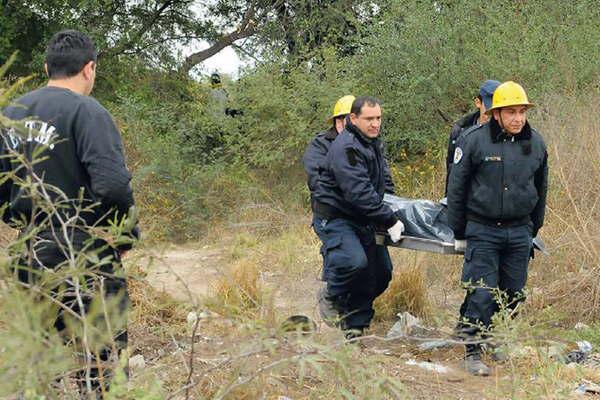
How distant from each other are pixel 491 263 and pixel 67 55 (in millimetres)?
3012

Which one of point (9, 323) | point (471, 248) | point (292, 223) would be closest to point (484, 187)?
point (471, 248)

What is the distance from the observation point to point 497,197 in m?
5.26

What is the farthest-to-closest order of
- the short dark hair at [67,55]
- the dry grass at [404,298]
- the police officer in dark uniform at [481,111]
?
1. the dry grass at [404,298]
2. the police officer in dark uniform at [481,111]
3. the short dark hair at [67,55]

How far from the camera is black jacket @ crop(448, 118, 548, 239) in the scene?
5262mm

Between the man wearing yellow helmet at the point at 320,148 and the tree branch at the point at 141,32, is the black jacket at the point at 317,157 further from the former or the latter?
the tree branch at the point at 141,32

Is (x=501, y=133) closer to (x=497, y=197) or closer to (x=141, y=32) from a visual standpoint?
(x=497, y=197)

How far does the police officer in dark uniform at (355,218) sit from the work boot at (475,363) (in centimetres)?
79

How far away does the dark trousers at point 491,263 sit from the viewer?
210 inches

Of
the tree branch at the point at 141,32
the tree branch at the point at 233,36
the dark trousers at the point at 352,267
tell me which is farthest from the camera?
the tree branch at the point at 233,36

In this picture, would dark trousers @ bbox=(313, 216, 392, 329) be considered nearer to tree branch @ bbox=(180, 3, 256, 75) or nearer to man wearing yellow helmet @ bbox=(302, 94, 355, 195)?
man wearing yellow helmet @ bbox=(302, 94, 355, 195)

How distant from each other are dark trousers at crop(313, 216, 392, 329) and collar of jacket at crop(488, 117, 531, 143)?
117 centimetres

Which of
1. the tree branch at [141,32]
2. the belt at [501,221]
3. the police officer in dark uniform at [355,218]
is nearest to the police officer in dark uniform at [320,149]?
the police officer in dark uniform at [355,218]

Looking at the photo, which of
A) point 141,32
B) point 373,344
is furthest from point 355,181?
point 141,32

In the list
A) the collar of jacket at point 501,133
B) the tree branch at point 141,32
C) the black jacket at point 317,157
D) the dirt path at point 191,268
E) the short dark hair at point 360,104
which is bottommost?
the dirt path at point 191,268
